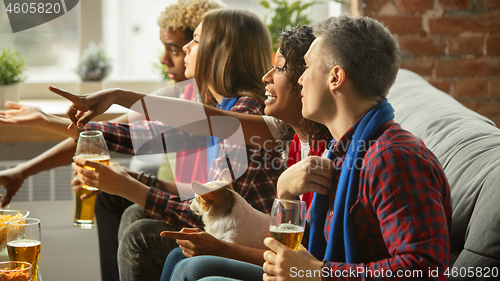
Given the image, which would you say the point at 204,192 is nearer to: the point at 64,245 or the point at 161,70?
the point at 64,245

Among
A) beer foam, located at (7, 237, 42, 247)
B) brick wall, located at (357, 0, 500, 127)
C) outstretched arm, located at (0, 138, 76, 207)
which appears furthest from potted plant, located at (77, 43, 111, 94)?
beer foam, located at (7, 237, 42, 247)

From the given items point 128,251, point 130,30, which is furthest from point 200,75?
point 130,30

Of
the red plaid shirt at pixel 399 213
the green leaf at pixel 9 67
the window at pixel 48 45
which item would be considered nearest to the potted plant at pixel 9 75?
the green leaf at pixel 9 67

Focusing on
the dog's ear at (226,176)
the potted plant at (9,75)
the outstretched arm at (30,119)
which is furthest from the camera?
the potted plant at (9,75)

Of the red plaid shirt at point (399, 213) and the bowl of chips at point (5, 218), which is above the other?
the red plaid shirt at point (399, 213)

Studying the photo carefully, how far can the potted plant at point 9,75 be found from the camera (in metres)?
2.59

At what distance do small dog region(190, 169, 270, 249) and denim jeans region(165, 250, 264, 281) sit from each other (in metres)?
0.18

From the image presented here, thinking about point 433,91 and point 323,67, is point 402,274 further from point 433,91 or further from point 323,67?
point 433,91

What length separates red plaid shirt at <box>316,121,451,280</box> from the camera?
0.69 meters

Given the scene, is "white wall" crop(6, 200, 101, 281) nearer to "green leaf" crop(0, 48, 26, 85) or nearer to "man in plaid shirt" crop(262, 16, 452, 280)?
"green leaf" crop(0, 48, 26, 85)

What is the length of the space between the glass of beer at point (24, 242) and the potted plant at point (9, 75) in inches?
73.7

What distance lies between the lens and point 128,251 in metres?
1.41

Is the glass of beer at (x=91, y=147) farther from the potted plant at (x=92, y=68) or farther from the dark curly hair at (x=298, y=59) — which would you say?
the potted plant at (x=92, y=68)

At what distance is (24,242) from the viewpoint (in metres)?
0.96
